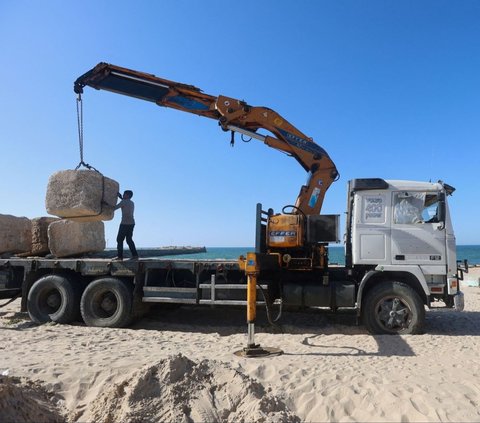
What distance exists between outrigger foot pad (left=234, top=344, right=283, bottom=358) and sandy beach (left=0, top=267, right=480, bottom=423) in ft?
0.43

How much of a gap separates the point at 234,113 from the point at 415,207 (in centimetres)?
426

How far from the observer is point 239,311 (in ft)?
32.5

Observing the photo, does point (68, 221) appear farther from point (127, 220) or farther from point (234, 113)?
point (234, 113)

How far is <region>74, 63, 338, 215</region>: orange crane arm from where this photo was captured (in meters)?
9.02

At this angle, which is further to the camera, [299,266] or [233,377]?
[299,266]

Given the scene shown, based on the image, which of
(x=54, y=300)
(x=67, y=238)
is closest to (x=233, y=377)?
(x=54, y=300)

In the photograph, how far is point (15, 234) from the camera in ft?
35.2

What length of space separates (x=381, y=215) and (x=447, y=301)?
1907 mm

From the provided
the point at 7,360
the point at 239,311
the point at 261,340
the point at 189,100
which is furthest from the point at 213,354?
the point at 189,100

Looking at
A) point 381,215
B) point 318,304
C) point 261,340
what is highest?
point 381,215

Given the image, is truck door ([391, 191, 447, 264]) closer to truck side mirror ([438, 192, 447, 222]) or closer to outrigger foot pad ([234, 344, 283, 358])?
truck side mirror ([438, 192, 447, 222])

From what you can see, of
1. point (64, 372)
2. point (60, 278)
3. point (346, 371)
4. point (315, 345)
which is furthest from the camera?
point (60, 278)

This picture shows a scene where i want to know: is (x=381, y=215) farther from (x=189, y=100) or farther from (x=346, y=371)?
(x=189, y=100)

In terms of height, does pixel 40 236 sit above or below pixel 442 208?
below
